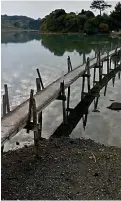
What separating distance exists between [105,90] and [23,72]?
398 inches

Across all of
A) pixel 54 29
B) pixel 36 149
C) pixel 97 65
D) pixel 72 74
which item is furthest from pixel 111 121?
pixel 54 29

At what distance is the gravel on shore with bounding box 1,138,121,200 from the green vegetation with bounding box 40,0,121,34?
244ft

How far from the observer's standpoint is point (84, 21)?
88.2 m

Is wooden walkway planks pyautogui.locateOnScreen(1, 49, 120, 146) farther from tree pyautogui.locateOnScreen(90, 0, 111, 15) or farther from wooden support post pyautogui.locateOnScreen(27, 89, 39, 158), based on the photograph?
tree pyautogui.locateOnScreen(90, 0, 111, 15)

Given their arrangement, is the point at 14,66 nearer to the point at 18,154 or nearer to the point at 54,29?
the point at 18,154

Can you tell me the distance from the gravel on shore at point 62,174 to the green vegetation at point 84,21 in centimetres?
7432

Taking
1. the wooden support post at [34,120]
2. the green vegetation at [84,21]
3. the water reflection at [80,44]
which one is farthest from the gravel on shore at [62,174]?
A: the green vegetation at [84,21]

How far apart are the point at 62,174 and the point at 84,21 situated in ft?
266

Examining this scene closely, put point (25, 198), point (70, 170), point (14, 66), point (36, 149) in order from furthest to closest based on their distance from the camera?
point (14, 66), point (36, 149), point (70, 170), point (25, 198)

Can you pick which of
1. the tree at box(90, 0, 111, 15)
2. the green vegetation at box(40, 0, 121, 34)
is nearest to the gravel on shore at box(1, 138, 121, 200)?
the green vegetation at box(40, 0, 121, 34)

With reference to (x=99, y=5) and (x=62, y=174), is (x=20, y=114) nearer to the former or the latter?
(x=62, y=174)

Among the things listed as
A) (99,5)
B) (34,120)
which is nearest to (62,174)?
(34,120)

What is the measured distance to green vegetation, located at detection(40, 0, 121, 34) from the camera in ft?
279

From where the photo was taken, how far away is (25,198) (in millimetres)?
9219
